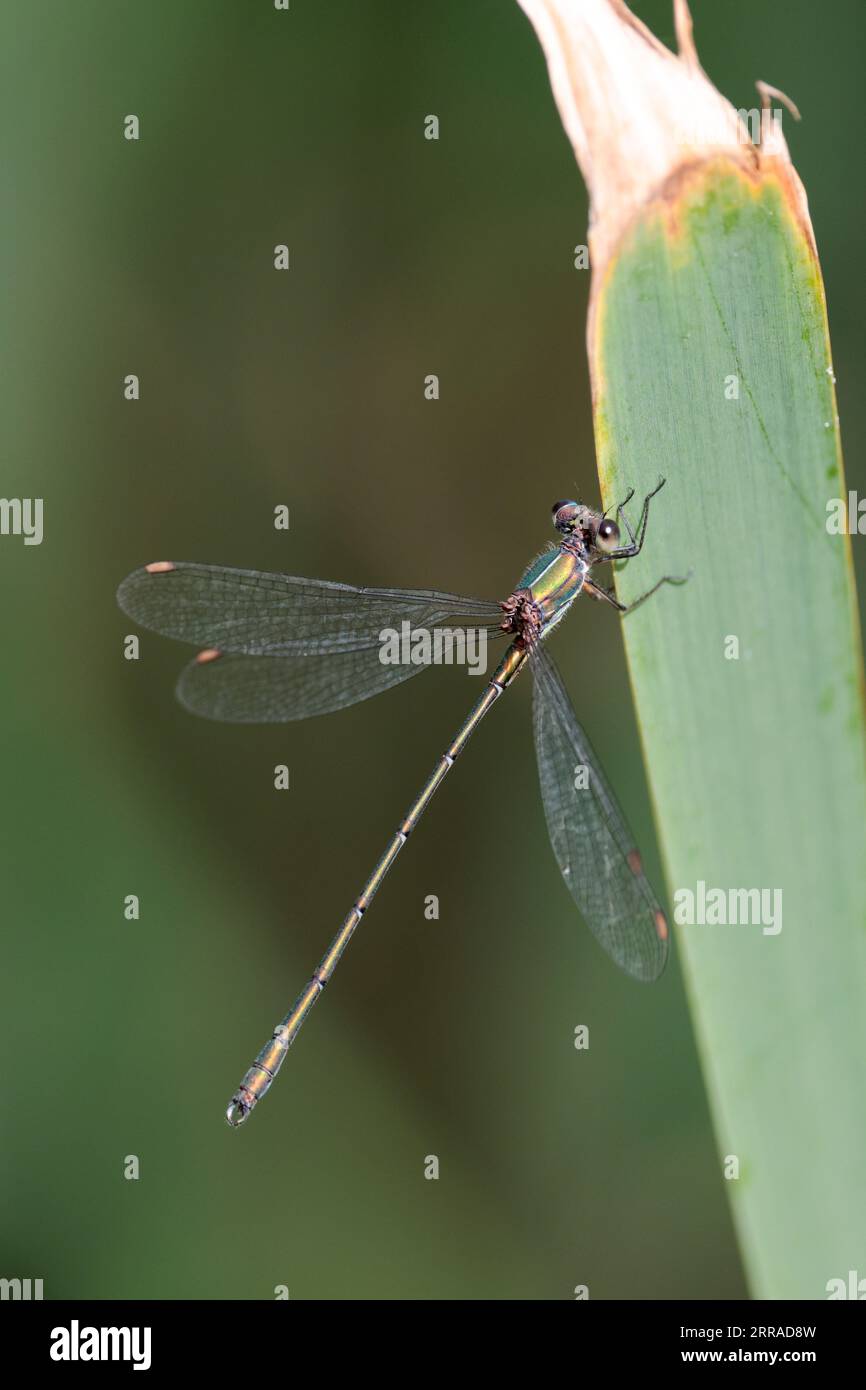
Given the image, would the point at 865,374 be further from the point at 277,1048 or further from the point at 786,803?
the point at 277,1048

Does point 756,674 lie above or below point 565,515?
below

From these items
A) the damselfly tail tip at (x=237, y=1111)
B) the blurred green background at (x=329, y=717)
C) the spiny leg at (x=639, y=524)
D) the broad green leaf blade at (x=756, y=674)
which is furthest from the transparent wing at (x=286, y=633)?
the broad green leaf blade at (x=756, y=674)

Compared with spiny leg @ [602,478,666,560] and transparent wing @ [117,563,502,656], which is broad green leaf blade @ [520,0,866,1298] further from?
transparent wing @ [117,563,502,656]

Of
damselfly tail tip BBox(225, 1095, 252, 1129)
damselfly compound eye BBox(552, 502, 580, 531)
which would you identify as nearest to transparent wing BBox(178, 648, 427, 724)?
damselfly compound eye BBox(552, 502, 580, 531)

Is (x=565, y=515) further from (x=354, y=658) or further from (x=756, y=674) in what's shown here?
(x=756, y=674)

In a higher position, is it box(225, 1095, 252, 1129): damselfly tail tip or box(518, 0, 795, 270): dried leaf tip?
box(518, 0, 795, 270): dried leaf tip

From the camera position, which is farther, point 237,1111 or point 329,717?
point 329,717

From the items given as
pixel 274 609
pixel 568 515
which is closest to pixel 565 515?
pixel 568 515

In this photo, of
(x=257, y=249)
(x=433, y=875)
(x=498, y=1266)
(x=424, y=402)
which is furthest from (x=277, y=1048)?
(x=257, y=249)
